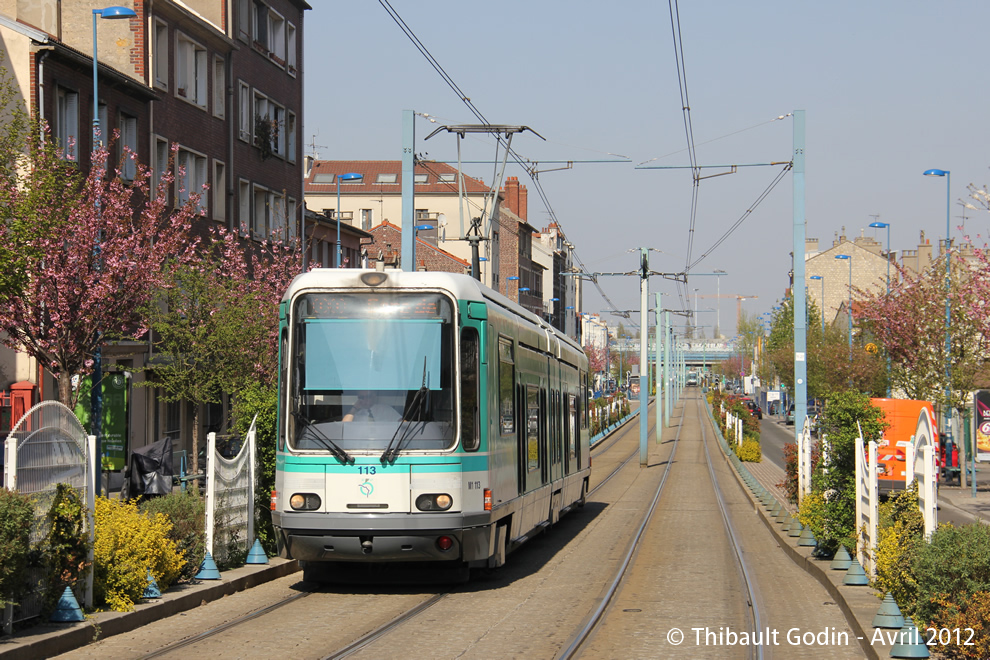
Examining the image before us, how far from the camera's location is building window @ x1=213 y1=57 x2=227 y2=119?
37.9 m

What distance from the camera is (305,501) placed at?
1166 cm

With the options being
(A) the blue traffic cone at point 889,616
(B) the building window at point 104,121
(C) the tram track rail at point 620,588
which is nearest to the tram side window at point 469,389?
(C) the tram track rail at point 620,588

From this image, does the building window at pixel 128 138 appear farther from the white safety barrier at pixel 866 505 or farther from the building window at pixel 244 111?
the white safety barrier at pixel 866 505

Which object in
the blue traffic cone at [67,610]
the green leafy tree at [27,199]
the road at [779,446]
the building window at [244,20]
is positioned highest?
the building window at [244,20]

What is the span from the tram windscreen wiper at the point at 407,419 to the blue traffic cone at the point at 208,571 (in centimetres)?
204

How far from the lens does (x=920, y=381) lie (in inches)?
1427

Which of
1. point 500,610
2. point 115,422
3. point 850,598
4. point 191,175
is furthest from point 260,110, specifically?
point 850,598

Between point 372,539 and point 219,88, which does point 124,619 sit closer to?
point 372,539

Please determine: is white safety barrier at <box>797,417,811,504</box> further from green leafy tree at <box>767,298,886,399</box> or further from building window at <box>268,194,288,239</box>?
building window at <box>268,194,288,239</box>

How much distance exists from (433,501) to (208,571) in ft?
7.73

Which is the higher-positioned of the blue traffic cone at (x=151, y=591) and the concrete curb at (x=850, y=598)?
the blue traffic cone at (x=151, y=591)

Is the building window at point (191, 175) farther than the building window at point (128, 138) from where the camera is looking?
Yes

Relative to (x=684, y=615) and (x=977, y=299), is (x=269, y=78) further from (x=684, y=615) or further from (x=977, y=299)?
(x=684, y=615)

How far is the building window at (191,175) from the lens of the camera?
1361 inches
